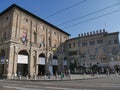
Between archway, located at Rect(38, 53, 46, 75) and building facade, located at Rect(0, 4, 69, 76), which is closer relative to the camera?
building facade, located at Rect(0, 4, 69, 76)

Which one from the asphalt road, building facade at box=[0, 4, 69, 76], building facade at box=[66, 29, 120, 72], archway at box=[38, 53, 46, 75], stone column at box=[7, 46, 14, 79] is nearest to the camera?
the asphalt road

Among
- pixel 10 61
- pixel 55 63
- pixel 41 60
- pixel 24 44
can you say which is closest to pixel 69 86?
pixel 10 61

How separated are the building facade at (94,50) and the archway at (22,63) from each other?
60.9 feet

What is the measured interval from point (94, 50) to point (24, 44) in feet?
79.9

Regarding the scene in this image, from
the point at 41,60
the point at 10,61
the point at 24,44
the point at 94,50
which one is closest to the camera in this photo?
the point at 10,61

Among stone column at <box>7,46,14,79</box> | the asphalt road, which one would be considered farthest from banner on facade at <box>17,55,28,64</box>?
the asphalt road

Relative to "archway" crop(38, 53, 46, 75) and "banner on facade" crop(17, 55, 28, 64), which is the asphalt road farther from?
"archway" crop(38, 53, 46, 75)

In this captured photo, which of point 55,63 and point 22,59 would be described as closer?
point 22,59

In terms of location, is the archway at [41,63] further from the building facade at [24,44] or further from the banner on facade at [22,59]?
the banner on facade at [22,59]

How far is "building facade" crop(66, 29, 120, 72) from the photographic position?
44.1 m

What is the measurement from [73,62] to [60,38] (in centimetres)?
1016

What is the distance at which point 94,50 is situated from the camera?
48.1 metres

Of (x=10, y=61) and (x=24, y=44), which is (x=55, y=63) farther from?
(x=10, y=61)

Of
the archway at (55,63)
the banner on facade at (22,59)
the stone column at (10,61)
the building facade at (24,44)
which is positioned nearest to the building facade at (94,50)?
the archway at (55,63)
